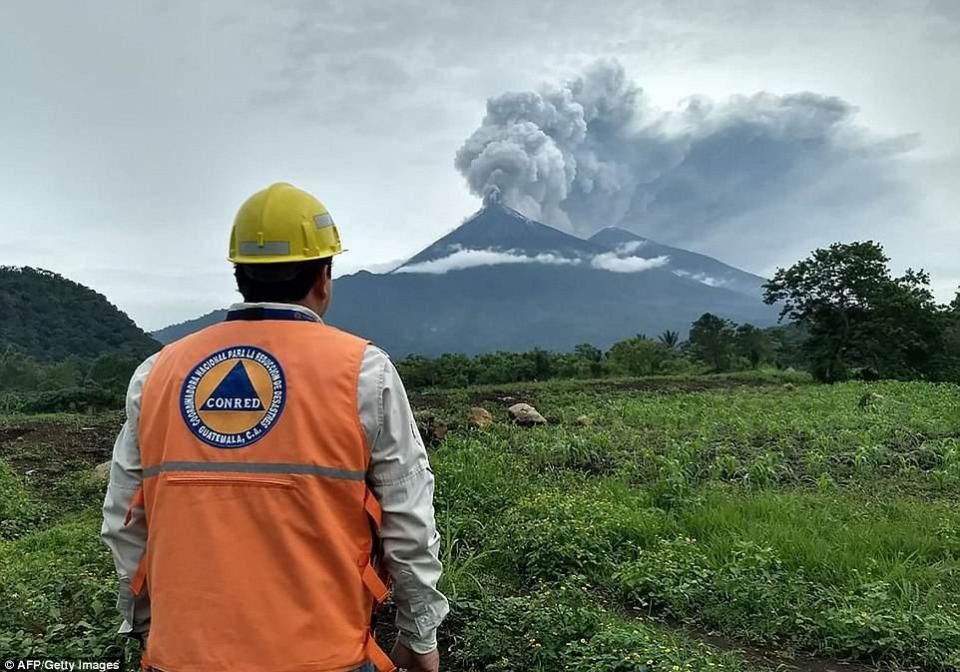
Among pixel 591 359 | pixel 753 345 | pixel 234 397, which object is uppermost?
pixel 234 397

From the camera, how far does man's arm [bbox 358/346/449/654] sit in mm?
1566

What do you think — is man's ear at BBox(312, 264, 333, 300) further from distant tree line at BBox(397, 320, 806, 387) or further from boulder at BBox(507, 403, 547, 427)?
distant tree line at BBox(397, 320, 806, 387)

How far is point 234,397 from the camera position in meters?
1.54

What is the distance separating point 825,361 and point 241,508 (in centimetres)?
2863

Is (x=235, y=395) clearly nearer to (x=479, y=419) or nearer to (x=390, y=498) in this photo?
(x=390, y=498)

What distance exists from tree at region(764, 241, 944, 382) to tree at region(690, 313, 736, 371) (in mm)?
3054

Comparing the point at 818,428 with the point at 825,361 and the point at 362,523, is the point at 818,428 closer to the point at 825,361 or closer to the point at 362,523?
the point at 362,523

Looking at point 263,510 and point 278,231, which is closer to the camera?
point 263,510

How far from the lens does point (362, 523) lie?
5.17 feet

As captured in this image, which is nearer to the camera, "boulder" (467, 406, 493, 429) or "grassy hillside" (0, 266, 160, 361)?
"boulder" (467, 406, 493, 429)

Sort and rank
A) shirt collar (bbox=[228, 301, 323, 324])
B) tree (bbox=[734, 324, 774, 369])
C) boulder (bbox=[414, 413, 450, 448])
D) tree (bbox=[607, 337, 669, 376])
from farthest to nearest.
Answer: tree (bbox=[734, 324, 774, 369])
tree (bbox=[607, 337, 669, 376])
boulder (bbox=[414, 413, 450, 448])
shirt collar (bbox=[228, 301, 323, 324])

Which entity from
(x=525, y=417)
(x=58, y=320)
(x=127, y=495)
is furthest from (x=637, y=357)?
(x=127, y=495)

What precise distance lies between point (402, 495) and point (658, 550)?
3.71 m

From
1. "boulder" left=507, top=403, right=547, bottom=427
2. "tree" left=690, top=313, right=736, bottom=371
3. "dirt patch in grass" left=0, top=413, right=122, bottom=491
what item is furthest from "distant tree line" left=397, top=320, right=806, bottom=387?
"dirt patch in grass" left=0, top=413, right=122, bottom=491
